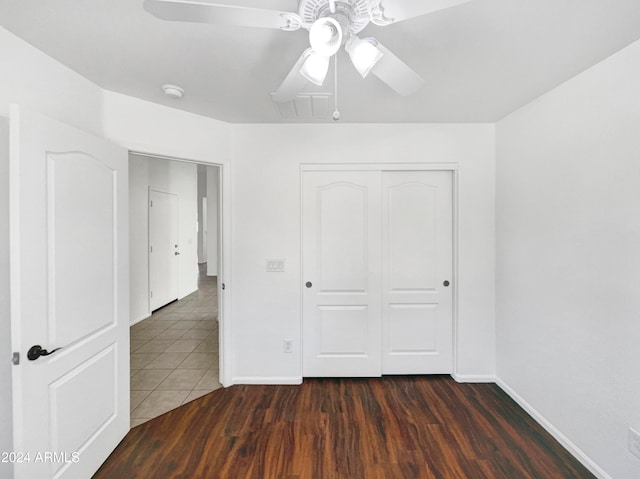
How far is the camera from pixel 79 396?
1458mm

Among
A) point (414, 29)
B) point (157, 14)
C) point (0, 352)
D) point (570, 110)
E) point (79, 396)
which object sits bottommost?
point (79, 396)

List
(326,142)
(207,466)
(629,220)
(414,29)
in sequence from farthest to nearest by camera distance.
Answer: (326,142) → (207,466) → (629,220) → (414,29)

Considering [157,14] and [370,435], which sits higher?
[157,14]

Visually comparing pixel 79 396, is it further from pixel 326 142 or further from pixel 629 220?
pixel 629 220

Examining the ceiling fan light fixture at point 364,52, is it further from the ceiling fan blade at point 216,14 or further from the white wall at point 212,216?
the white wall at point 212,216

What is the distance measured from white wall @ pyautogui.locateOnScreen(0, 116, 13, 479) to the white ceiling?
1.86ft

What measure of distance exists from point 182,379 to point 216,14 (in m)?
2.80

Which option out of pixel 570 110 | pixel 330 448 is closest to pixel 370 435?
pixel 330 448

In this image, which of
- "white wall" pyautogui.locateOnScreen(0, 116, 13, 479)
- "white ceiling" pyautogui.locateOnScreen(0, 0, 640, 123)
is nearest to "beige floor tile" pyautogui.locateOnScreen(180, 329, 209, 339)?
"white wall" pyautogui.locateOnScreen(0, 116, 13, 479)

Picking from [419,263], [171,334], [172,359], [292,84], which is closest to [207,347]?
[172,359]

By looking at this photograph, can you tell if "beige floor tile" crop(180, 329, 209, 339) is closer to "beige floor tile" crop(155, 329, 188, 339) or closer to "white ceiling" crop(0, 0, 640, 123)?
"beige floor tile" crop(155, 329, 188, 339)

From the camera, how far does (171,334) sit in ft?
11.8

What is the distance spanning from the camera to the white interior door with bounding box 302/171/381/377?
8.04 feet

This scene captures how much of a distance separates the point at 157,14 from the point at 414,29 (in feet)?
3.51
